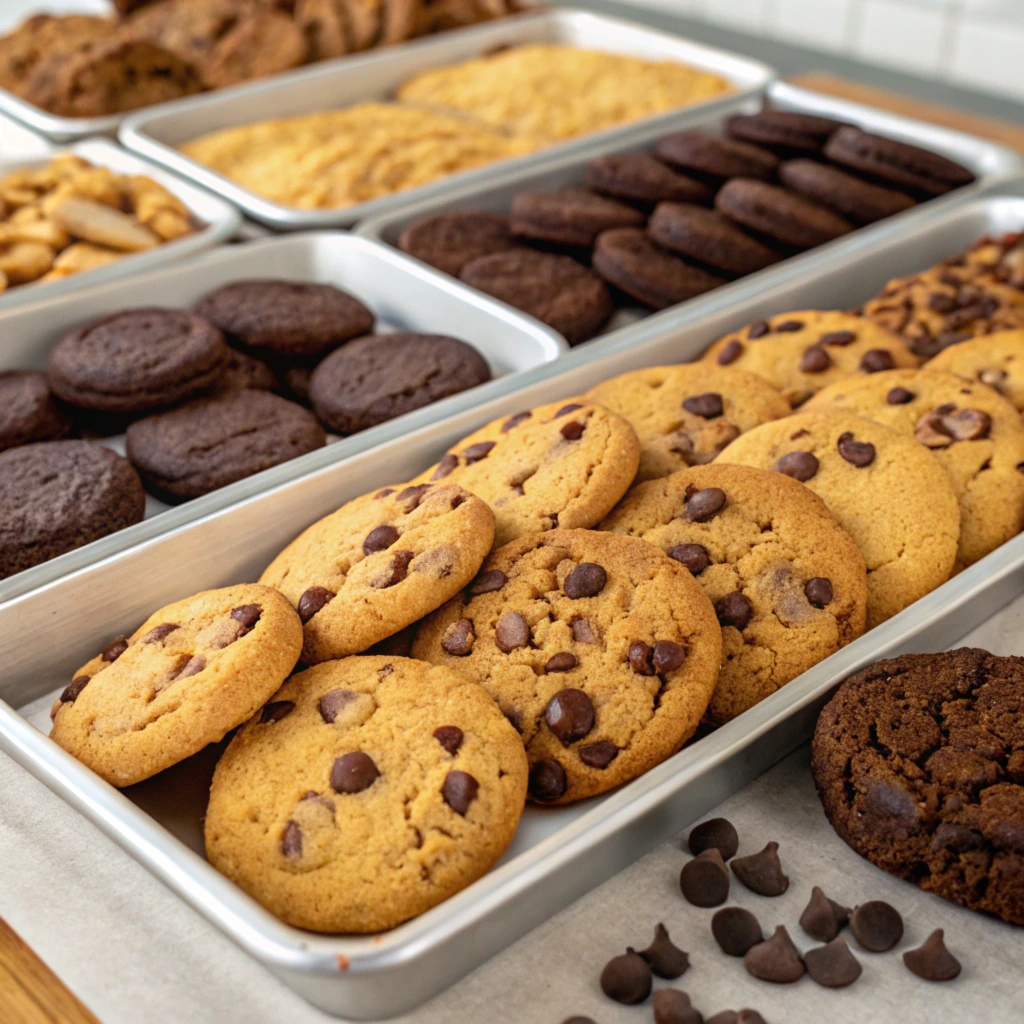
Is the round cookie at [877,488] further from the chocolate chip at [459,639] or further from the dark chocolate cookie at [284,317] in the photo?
the dark chocolate cookie at [284,317]

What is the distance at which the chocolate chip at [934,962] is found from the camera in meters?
0.88

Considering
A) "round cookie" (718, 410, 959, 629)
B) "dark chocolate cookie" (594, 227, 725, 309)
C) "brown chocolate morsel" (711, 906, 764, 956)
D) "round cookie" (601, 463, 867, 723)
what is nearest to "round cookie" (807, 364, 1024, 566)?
"round cookie" (718, 410, 959, 629)

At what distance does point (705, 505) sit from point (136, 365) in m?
0.82

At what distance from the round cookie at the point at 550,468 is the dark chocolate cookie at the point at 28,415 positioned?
1.82 feet

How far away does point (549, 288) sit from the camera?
1865mm

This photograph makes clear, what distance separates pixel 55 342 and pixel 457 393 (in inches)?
25.1

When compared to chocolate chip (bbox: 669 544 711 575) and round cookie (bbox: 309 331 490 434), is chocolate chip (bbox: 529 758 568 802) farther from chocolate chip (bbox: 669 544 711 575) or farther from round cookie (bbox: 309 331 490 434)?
round cookie (bbox: 309 331 490 434)

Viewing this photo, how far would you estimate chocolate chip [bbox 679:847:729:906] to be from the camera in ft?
3.12

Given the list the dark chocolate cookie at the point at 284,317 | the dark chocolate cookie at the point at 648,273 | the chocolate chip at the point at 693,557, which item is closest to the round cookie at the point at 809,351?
the dark chocolate cookie at the point at 648,273

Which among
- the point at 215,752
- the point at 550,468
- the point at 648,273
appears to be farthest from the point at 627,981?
the point at 648,273

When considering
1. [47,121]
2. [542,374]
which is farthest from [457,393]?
[47,121]

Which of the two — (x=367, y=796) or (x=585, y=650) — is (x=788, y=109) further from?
(x=367, y=796)

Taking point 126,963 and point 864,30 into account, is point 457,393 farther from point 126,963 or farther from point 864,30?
point 864,30

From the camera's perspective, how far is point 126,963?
91 cm
